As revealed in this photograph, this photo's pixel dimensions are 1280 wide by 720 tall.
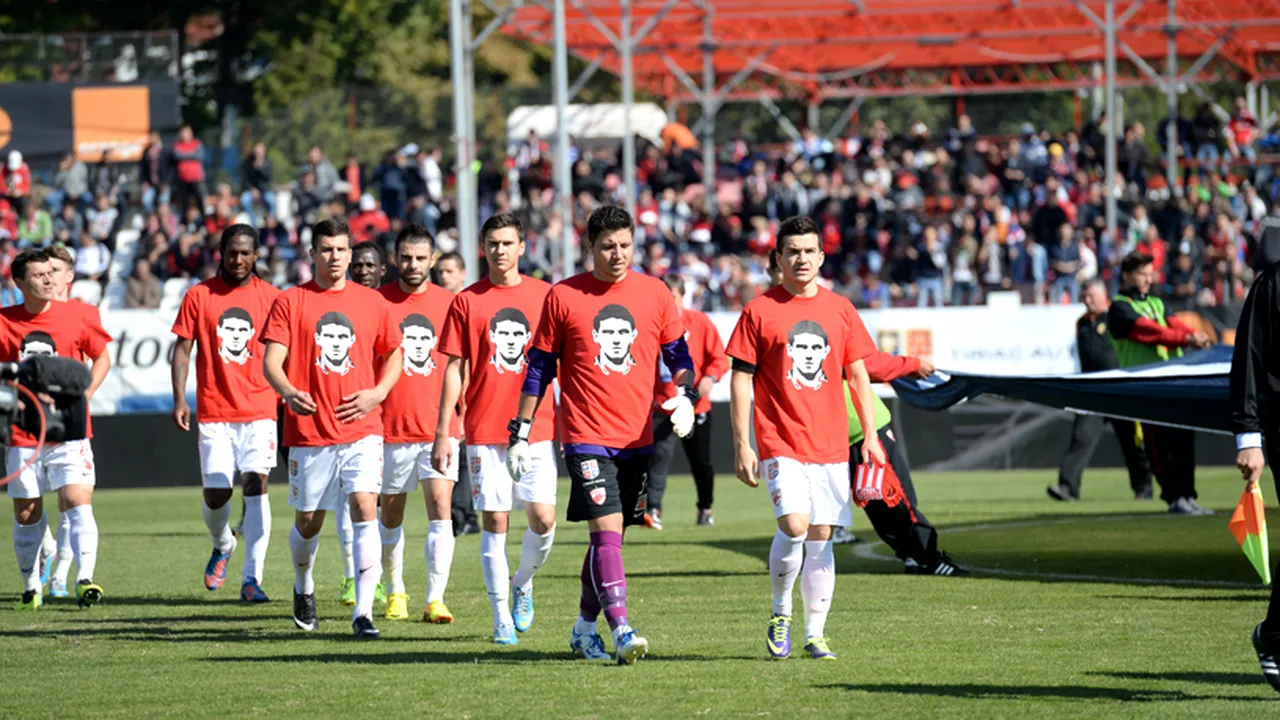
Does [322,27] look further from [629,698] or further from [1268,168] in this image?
[629,698]

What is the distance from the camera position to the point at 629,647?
8.33 meters

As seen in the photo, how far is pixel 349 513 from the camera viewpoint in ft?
32.1

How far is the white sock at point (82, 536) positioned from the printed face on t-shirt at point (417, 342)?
2.16 m

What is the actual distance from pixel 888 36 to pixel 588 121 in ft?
24.8

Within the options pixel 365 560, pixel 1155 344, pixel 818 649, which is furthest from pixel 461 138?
pixel 818 649

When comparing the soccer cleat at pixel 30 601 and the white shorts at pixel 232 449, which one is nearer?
the soccer cleat at pixel 30 601

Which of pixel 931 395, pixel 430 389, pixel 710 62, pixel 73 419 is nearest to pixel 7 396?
pixel 73 419

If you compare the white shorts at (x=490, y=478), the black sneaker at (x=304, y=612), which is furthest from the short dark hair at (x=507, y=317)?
the black sneaker at (x=304, y=612)

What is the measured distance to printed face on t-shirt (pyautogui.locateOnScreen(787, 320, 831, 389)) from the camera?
8.59 metres

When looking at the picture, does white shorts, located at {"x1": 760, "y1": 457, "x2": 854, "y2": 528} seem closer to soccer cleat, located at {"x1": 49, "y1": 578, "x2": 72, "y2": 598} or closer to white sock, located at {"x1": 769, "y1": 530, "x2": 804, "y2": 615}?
white sock, located at {"x1": 769, "y1": 530, "x2": 804, "y2": 615}

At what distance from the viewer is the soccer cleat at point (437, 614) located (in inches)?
398

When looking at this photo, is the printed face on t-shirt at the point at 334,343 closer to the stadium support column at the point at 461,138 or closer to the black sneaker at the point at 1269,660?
the black sneaker at the point at 1269,660

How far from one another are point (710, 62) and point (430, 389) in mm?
30984

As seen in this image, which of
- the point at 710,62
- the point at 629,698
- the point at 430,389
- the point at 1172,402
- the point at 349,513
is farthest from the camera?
the point at 710,62
